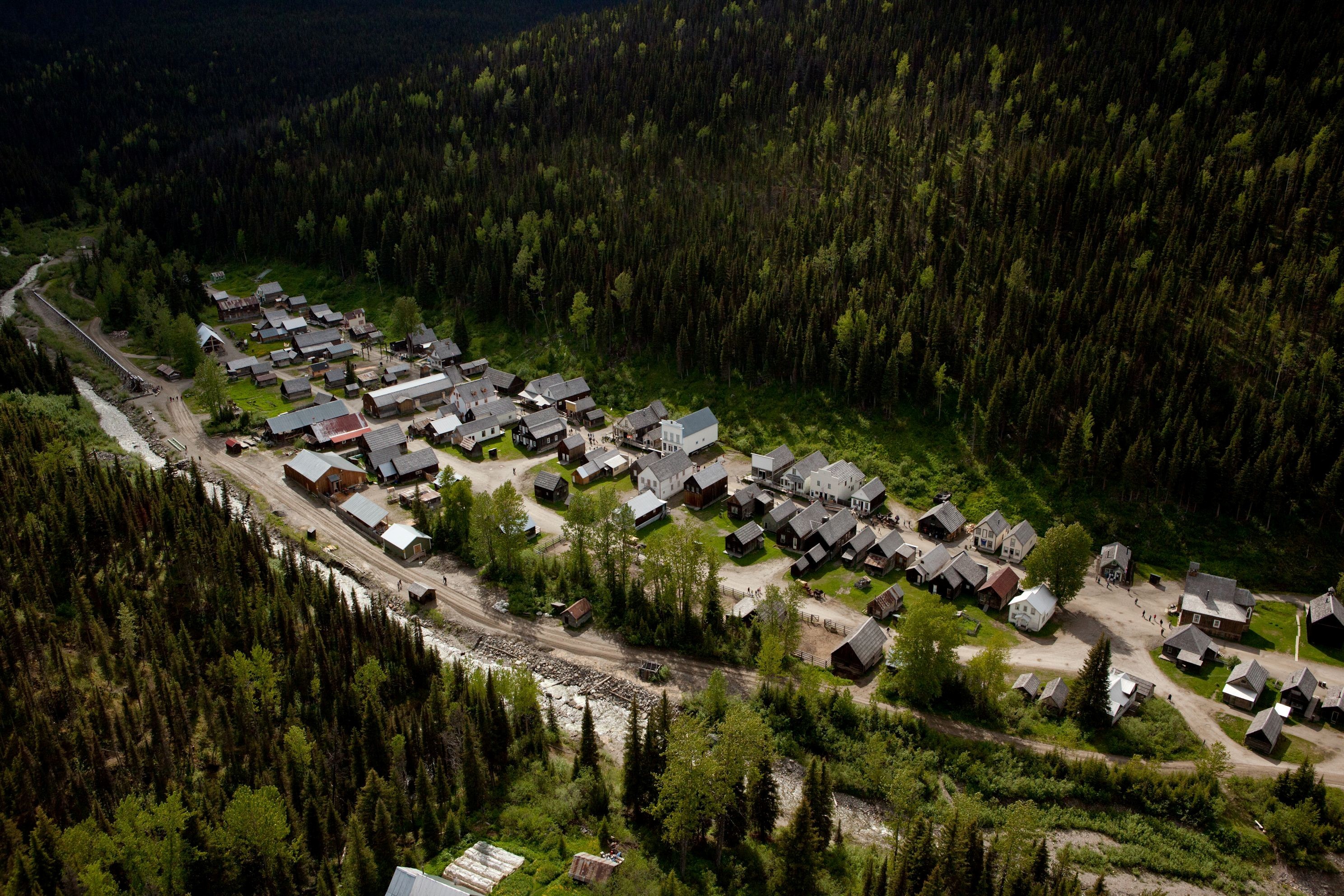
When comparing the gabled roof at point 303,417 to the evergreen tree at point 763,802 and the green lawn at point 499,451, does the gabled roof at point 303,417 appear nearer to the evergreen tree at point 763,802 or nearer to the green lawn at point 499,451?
the green lawn at point 499,451

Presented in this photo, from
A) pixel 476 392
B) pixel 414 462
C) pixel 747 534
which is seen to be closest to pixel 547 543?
pixel 747 534

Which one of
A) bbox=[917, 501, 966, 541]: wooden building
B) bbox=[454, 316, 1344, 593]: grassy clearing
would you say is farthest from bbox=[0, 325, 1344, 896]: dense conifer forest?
bbox=[454, 316, 1344, 593]: grassy clearing

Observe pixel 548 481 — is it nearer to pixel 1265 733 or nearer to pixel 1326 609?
pixel 1265 733

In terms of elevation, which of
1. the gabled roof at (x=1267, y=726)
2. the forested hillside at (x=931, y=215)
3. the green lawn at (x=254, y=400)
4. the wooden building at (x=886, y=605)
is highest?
the forested hillside at (x=931, y=215)

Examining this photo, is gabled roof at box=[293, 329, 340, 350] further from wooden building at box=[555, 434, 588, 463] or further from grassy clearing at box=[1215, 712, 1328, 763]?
grassy clearing at box=[1215, 712, 1328, 763]

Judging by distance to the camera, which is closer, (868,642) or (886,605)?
(868,642)

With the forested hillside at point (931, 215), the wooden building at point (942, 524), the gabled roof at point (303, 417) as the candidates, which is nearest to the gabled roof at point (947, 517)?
the wooden building at point (942, 524)
